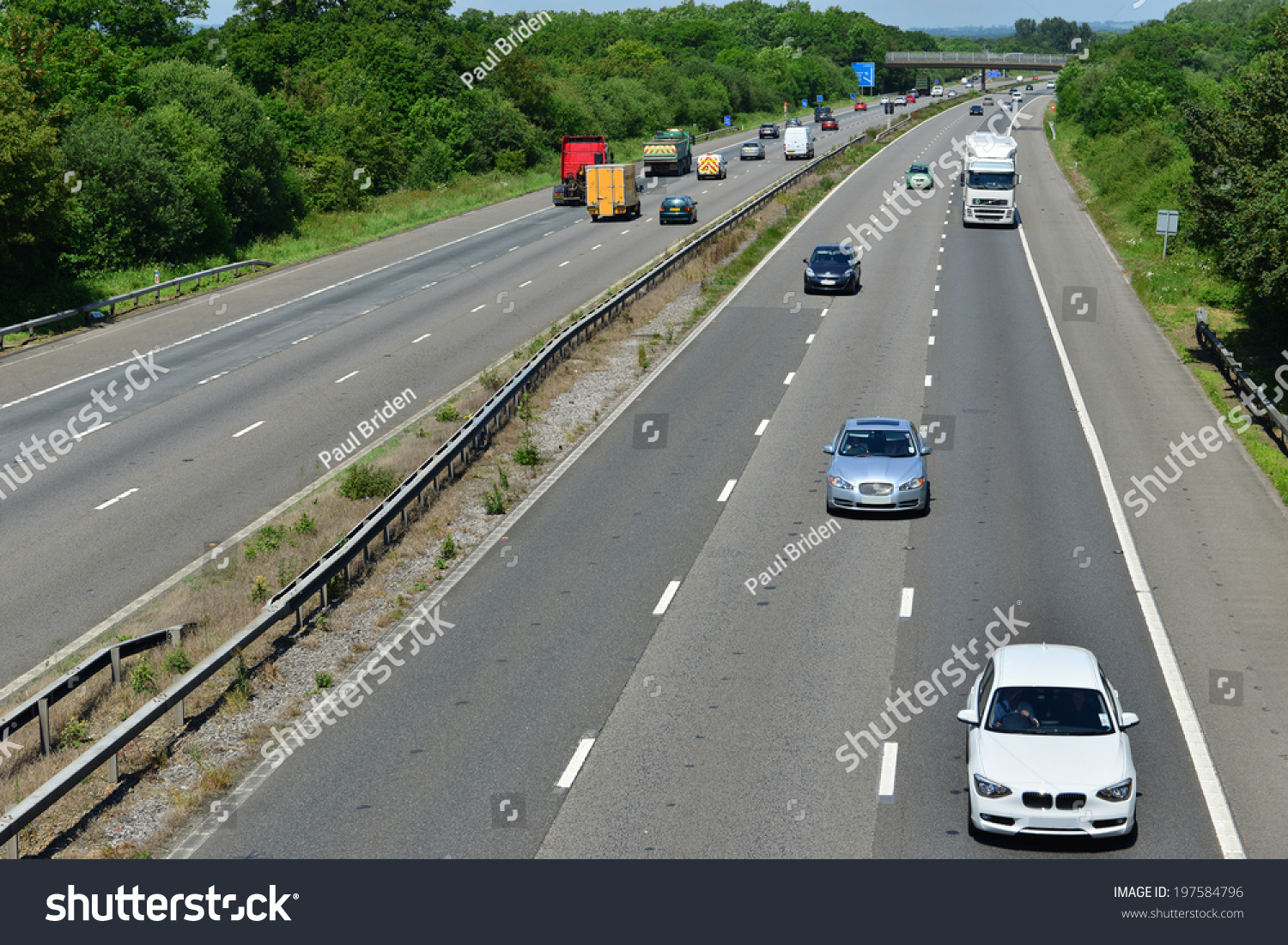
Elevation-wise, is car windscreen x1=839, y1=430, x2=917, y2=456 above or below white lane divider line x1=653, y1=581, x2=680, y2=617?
above

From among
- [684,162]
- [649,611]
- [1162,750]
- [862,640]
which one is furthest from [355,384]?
[684,162]

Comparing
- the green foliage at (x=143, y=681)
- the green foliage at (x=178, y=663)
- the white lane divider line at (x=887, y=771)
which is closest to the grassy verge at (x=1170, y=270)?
the white lane divider line at (x=887, y=771)

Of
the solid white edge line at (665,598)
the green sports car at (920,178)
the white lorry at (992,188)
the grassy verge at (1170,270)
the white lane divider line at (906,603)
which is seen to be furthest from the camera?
the green sports car at (920,178)

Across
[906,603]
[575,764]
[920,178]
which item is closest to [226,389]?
[906,603]

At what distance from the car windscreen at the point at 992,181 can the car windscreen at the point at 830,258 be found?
16.7 m

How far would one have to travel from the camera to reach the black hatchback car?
1716 inches

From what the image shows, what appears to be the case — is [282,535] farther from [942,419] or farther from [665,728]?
[942,419]

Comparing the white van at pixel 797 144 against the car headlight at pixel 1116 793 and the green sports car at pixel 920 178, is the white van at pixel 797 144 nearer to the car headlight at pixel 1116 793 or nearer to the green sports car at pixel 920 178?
the green sports car at pixel 920 178

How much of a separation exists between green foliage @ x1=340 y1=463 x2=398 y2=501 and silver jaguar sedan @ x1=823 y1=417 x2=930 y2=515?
796cm

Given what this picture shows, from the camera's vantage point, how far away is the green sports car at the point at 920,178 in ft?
239

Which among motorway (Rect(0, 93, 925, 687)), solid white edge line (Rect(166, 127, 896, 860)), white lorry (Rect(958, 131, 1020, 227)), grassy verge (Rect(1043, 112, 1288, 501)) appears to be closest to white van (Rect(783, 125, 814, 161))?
grassy verge (Rect(1043, 112, 1288, 501))

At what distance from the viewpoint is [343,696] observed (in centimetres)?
1554

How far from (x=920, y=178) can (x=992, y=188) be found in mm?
15197

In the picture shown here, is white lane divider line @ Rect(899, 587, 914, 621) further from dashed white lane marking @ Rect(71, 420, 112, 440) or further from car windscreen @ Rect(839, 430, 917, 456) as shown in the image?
dashed white lane marking @ Rect(71, 420, 112, 440)
